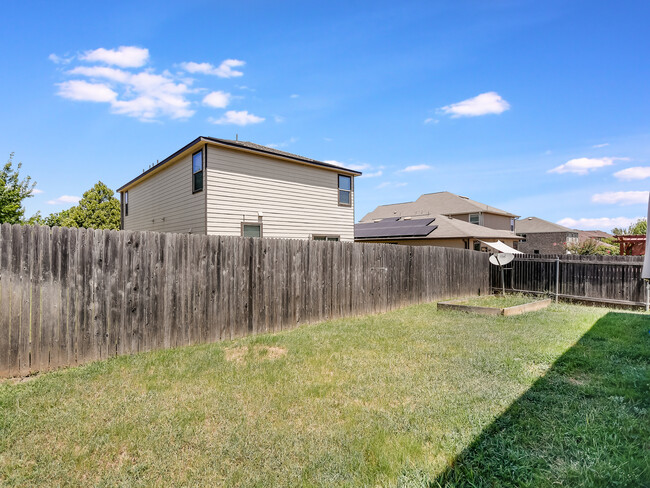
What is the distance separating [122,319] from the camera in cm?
513

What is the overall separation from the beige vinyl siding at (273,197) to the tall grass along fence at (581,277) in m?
7.19

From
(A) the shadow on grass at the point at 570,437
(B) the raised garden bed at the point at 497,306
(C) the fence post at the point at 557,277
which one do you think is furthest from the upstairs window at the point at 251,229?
(C) the fence post at the point at 557,277

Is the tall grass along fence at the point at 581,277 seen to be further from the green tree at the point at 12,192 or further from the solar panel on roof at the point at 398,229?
the green tree at the point at 12,192

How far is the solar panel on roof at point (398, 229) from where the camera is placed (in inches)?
811

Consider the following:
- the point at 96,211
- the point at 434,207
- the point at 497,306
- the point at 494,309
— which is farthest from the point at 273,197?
the point at 96,211

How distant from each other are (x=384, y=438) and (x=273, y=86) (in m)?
10.9

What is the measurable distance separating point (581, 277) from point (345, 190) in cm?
952

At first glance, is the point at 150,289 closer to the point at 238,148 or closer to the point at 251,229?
the point at 251,229

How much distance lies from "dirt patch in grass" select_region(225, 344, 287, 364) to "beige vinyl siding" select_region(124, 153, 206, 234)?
617cm

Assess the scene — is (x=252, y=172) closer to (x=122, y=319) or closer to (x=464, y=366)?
(x=122, y=319)

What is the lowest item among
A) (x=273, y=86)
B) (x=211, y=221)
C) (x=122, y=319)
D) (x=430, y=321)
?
(x=430, y=321)

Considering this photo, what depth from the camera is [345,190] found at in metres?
14.9

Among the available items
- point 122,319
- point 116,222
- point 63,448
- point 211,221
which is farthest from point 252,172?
point 116,222

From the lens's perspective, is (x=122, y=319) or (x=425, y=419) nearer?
(x=425, y=419)
